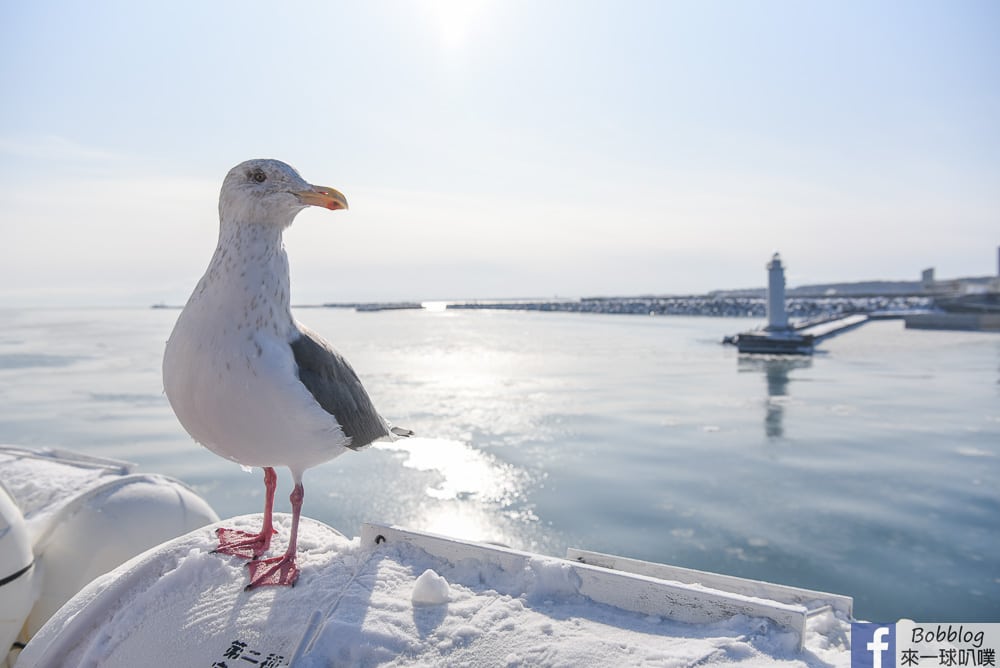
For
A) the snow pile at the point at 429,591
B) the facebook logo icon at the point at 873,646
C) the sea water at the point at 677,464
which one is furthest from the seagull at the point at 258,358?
the sea water at the point at 677,464

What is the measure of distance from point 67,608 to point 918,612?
545 cm

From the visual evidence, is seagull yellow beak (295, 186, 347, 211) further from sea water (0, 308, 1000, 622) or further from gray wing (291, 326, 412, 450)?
sea water (0, 308, 1000, 622)

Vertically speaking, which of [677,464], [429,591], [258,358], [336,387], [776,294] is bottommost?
[677,464]

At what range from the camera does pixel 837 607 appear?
2178mm

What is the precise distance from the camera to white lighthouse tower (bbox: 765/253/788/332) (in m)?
21.9

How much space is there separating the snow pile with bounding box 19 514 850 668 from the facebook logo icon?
41 mm

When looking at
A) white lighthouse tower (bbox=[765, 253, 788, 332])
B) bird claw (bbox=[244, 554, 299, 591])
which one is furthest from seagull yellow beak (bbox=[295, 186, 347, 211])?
white lighthouse tower (bbox=[765, 253, 788, 332])

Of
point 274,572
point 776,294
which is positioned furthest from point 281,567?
point 776,294

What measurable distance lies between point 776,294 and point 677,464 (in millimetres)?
16574

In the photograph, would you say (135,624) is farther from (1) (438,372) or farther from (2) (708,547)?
(1) (438,372)

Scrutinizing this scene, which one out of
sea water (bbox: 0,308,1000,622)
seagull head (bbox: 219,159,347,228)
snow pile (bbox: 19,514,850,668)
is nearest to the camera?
snow pile (bbox: 19,514,850,668)

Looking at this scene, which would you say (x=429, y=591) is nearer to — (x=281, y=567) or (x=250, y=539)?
(x=281, y=567)

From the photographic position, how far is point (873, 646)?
1941 mm

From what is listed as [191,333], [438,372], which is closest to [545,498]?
[191,333]
